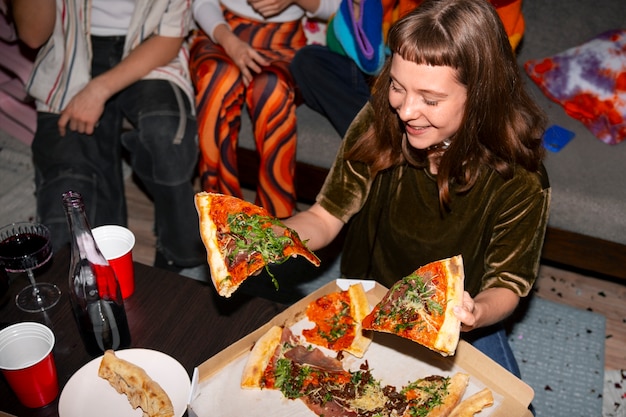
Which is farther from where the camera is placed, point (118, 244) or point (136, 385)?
point (118, 244)

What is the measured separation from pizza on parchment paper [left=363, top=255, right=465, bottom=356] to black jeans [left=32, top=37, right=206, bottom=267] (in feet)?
4.52

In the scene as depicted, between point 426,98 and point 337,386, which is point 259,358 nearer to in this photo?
point 337,386

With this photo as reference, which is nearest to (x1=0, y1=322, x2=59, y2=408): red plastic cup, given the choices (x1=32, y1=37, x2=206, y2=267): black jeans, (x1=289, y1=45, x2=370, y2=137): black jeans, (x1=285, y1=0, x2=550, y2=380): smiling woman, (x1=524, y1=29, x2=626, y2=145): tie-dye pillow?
(x1=285, y1=0, x2=550, y2=380): smiling woman

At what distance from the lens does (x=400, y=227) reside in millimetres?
1910

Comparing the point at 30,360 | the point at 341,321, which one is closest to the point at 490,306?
the point at 341,321

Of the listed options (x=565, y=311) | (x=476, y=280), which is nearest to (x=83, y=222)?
(x=476, y=280)

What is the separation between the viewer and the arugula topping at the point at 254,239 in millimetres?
1462

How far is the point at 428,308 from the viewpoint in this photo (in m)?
1.41

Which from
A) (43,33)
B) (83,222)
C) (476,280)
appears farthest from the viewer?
(43,33)

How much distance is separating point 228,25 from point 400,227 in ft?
4.56

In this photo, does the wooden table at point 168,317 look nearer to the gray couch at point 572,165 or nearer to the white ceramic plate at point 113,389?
the white ceramic plate at point 113,389

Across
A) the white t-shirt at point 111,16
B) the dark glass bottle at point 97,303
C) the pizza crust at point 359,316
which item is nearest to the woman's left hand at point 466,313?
the pizza crust at point 359,316

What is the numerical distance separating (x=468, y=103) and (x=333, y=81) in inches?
49.2

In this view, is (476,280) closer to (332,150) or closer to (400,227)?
(400,227)
